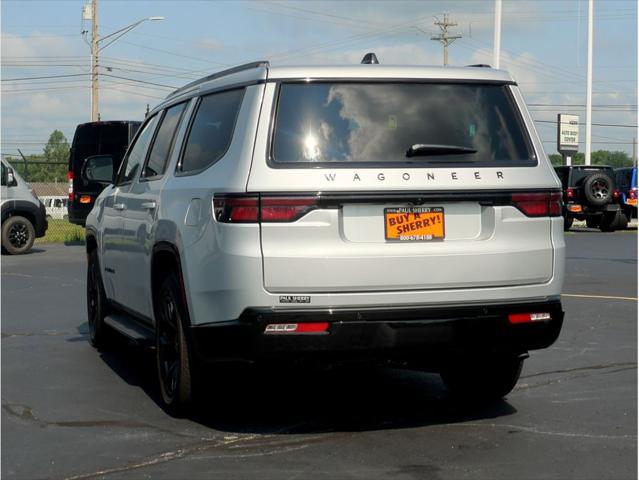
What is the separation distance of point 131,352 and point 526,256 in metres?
4.36

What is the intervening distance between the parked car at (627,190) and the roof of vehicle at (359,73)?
2750 centimetres

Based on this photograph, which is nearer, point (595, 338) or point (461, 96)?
point (461, 96)

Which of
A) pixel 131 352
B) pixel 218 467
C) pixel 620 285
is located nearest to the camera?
pixel 218 467

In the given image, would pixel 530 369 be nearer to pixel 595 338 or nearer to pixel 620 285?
pixel 595 338

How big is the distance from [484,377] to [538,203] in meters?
1.34

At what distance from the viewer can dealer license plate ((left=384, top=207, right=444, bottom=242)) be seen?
579 cm

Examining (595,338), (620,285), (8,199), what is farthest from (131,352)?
(8,199)

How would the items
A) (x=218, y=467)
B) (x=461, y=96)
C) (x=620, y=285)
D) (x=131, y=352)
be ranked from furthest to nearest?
(x=620, y=285) → (x=131, y=352) → (x=461, y=96) → (x=218, y=467)

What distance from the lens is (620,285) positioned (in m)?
14.8

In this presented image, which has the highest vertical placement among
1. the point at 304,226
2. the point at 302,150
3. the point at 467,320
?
the point at 302,150

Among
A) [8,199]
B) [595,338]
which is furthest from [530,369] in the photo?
[8,199]

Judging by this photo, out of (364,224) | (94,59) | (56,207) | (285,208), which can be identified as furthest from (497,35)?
(285,208)

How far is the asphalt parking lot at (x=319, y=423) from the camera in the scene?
5418mm

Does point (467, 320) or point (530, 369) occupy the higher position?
point (467, 320)
